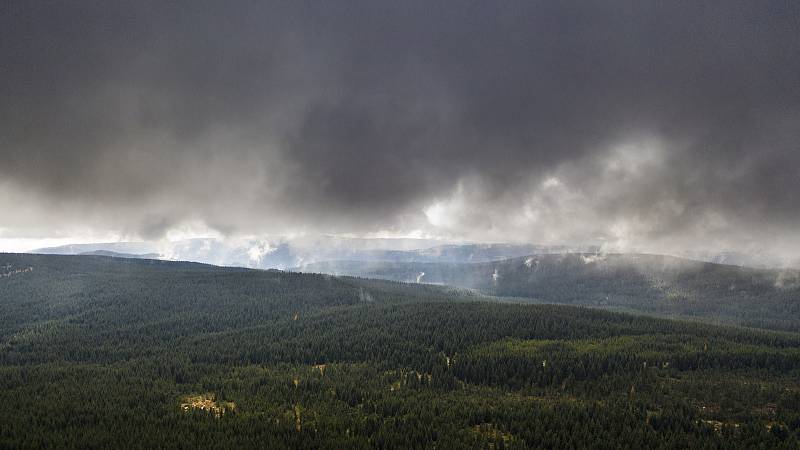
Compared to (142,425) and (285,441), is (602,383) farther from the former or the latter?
(142,425)

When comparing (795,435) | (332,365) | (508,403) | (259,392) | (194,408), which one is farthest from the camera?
(332,365)

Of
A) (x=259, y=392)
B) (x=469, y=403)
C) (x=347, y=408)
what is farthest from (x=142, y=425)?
(x=469, y=403)

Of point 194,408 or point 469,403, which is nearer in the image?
point 194,408

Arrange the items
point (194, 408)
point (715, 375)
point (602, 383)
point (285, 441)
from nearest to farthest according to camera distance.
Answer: point (285, 441)
point (194, 408)
point (602, 383)
point (715, 375)

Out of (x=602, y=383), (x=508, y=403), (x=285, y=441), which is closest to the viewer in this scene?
(x=285, y=441)

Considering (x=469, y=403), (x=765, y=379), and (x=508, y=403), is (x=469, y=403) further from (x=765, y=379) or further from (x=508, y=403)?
(x=765, y=379)

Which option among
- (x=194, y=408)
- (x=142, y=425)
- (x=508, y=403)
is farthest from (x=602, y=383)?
(x=142, y=425)

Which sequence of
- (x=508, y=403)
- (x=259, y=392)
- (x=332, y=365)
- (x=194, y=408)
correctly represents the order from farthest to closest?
(x=332, y=365) < (x=259, y=392) < (x=508, y=403) < (x=194, y=408)

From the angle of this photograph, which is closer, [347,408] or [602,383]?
[347,408]
